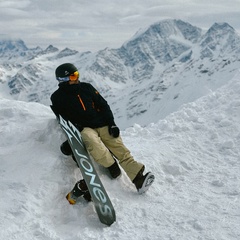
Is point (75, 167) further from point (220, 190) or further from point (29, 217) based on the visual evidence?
point (220, 190)

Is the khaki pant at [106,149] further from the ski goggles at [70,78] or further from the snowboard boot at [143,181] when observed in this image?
the ski goggles at [70,78]

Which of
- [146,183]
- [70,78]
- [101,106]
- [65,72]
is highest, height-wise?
[65,72]

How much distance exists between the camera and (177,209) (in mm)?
6441

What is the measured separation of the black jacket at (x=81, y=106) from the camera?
734 centimetres

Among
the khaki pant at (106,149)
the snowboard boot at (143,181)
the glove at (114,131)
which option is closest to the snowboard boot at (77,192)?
the khaki pant at (106,149)

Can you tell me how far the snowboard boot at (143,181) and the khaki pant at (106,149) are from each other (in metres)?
0.09

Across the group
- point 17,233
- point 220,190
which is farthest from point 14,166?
point 220,190

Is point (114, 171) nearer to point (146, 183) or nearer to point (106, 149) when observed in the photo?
point (106, 149)

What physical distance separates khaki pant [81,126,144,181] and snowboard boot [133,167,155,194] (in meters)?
0.09

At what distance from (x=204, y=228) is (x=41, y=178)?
311cm

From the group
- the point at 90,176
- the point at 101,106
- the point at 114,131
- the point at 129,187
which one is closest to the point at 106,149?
the point at 114,131

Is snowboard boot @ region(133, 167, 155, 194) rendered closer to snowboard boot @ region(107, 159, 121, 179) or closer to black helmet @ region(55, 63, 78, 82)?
snowboard boot @ region(107, 159, 121, 179)

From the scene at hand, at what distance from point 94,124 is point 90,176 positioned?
130 centimetres

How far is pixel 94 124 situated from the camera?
7344 mm
